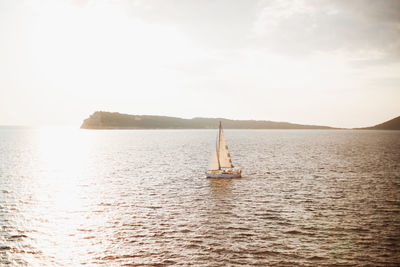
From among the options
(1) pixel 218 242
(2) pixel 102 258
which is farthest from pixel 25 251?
(1) pixel 218 242

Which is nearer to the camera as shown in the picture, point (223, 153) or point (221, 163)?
point (223, 153)

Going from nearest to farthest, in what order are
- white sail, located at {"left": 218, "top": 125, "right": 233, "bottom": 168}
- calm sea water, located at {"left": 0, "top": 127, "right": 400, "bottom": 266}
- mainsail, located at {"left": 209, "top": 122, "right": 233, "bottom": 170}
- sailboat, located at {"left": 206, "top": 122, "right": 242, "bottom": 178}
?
calm sea water, located at {"left": 0, "top": 127, "right": 400, "bottom": 266}, white sail, located at {"left": 218, "top": 125, "right": 233, "bottom": 168}, sailboat, located at {"left": 206, "top": 122, "right": 242, "bottom": 178}, mainsail, located at {"left": 209, "top": 122, "right": 233, "bottom": 170}

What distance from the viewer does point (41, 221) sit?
4134cm

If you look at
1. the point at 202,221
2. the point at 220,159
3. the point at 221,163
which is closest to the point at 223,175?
the point at 221,163

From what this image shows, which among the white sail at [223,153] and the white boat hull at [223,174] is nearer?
the white sail at [223,153]

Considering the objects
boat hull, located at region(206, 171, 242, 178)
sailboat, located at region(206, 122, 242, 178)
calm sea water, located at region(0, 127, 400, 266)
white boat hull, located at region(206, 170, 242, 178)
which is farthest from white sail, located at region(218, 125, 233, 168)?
calm sea water, located at region(0, 127, 400, 266)

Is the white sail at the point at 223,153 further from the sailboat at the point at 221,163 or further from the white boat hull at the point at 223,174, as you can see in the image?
the white boat hull at the point at 223,174

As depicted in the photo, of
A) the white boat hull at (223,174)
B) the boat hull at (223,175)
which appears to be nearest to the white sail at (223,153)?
the white boat hull at (223,174)

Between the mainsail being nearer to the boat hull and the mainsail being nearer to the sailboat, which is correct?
the sailboat

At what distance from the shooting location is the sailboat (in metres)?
70.6

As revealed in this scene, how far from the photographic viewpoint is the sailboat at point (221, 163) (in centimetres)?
7062

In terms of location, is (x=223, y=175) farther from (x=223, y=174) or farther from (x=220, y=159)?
(x=220, y=159)

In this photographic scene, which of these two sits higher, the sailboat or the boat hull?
the sailboat

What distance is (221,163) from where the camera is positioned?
73188 mm
